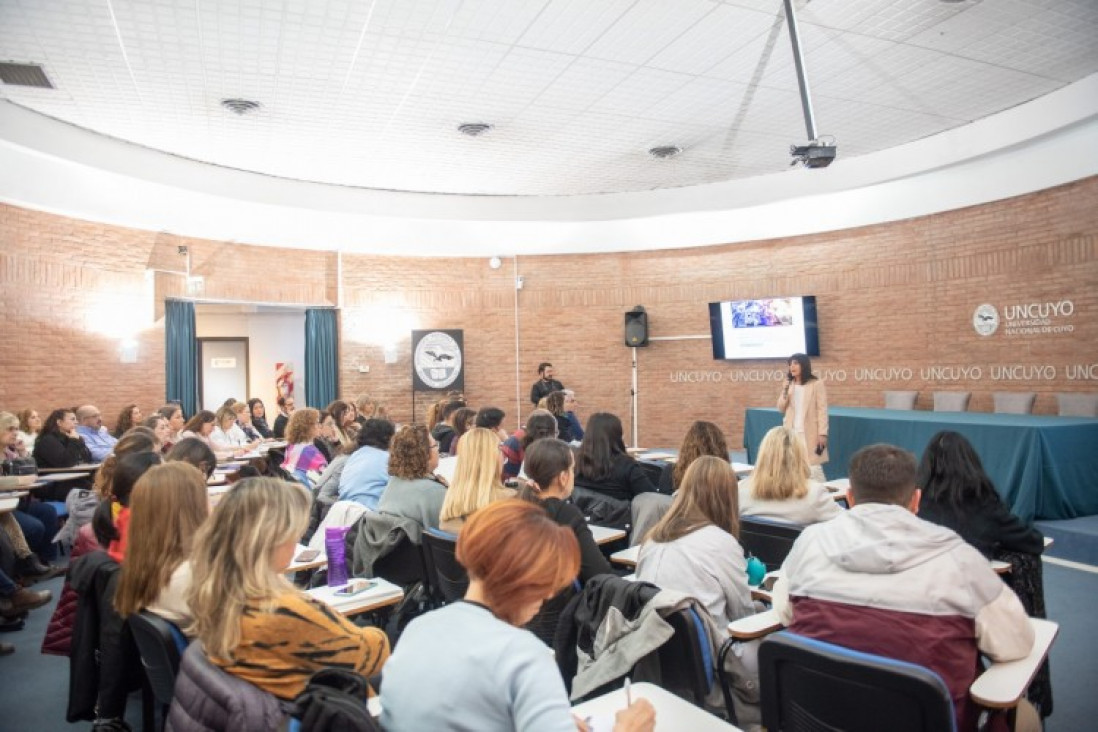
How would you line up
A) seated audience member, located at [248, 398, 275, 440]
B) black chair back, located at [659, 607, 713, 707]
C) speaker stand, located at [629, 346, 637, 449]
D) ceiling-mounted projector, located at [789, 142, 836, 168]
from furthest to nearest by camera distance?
1. speaker stand, located at [629, 346, 637, 449]
2. seated audience member, located at [248, 398, 275, 440]
3. ceiling-mounted projector, located at [789, 142, 836, 168]
4. black chair back, located at [659, 607, 713, 707]

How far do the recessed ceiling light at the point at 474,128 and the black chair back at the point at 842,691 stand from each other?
289 inches

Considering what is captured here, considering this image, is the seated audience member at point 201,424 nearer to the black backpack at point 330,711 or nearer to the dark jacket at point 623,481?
the dark jacket at point 623,481

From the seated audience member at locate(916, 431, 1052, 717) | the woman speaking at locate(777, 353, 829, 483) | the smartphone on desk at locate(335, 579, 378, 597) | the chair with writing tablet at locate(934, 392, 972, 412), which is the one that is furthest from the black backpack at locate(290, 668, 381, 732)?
the chair with writing tablet at locate(934, 392, 972, 412)

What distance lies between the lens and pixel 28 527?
5.93 metres

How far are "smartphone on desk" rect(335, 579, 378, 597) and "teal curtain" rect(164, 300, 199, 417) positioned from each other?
27.0ft

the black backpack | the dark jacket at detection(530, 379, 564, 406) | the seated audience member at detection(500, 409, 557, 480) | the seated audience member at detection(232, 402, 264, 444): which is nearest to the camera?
the black backpack

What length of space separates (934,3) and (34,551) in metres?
8.56

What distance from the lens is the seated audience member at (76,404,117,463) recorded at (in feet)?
25.0

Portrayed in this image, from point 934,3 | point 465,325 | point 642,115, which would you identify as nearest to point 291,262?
point 465,325

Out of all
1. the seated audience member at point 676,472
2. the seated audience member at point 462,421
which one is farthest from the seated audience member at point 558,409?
the seated audience member at point 676,472

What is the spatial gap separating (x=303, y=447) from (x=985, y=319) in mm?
8131

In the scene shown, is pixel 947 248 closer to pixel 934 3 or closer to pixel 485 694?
pixel 934 3

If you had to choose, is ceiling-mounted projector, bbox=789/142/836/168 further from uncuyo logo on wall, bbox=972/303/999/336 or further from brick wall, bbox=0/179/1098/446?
uncuyo logo on wall, bbox=972/303/999/336

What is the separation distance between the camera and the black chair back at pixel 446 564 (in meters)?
3.42
